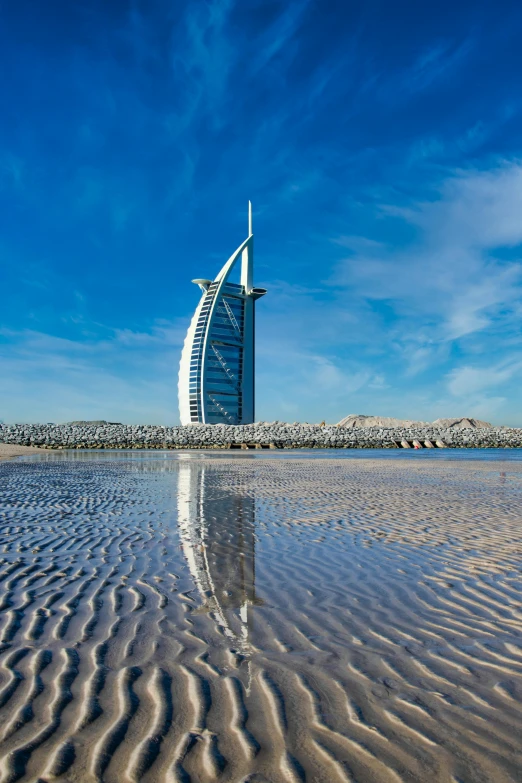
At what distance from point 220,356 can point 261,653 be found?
3997 inches

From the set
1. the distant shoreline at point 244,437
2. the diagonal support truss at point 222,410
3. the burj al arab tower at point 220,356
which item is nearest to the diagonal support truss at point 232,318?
the burj al arab tower at point 220,356

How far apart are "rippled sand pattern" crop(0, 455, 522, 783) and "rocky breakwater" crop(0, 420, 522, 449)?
2045 inches

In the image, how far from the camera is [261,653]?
177 inches

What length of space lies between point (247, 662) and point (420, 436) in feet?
241

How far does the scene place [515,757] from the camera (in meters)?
3.05

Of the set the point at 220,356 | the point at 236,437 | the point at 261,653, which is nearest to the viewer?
the point at 261,653

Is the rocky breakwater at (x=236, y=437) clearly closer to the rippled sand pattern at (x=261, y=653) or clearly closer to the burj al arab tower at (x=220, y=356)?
the burj al arab tower at (x=220, y=356)

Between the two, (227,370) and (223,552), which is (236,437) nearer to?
(227,370)

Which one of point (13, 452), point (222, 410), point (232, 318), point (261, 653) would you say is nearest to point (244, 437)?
point (13, 452)

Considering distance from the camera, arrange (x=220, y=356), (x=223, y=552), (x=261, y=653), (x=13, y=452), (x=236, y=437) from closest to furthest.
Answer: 1. (x=261, y=653)
2. (x=223, y=552)
3. (x=13, y=452)
4. (x=236, y=437)
5. (x=220, y=356)

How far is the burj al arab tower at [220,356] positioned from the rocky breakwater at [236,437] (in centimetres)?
2814

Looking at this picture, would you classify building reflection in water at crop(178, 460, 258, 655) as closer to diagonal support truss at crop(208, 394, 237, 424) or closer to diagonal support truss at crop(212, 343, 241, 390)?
diagonal support truss at crop(208, 394, 237, 424)

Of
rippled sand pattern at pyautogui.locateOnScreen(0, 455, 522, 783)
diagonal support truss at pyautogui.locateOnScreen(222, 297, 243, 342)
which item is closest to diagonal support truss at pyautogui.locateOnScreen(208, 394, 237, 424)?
diagonal support truss at pyautogui.locateOnScreen(222, 297, 243, 342)

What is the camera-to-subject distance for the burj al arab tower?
10300 centimetres
